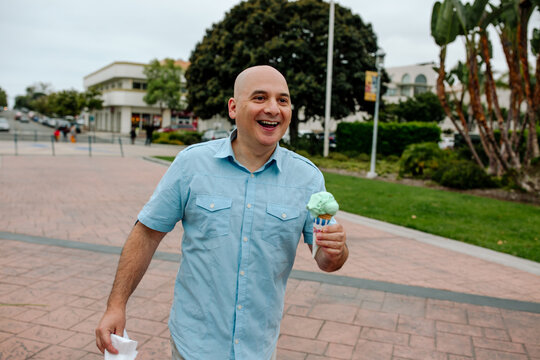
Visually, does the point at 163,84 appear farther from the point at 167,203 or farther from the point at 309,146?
the point at 167,203

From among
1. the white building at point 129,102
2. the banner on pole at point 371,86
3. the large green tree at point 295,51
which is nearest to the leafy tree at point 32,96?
the white building at point 129,102

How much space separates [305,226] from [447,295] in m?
3.39

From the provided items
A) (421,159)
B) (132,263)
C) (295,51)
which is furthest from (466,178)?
(295,51)

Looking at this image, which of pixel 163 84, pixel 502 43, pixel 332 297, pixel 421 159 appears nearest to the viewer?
pixel 332 297

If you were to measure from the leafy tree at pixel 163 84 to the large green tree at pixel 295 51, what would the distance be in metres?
25.7

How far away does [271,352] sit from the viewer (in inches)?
75.9

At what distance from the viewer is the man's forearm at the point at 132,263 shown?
185 cm

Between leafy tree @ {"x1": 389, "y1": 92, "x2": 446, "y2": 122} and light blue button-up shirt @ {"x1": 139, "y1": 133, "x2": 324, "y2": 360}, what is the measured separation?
50515 mm

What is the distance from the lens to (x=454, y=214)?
30.5ft

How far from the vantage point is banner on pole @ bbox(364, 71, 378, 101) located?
57.2ft

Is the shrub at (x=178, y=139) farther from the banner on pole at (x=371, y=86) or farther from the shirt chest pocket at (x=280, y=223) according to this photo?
the shirt chest pocket at (x=280, y=223)

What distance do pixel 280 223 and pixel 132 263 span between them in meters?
0.64

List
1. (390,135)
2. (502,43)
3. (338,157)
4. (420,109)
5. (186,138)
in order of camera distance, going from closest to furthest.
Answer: (502,43) < (338,157) < (390,135) < (186,138) < (420,109)

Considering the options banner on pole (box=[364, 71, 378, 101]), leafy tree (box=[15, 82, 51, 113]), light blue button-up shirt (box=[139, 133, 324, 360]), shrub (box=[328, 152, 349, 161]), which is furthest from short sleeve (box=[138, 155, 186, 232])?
leafy tree (box=[15, 82, 51, 113])
